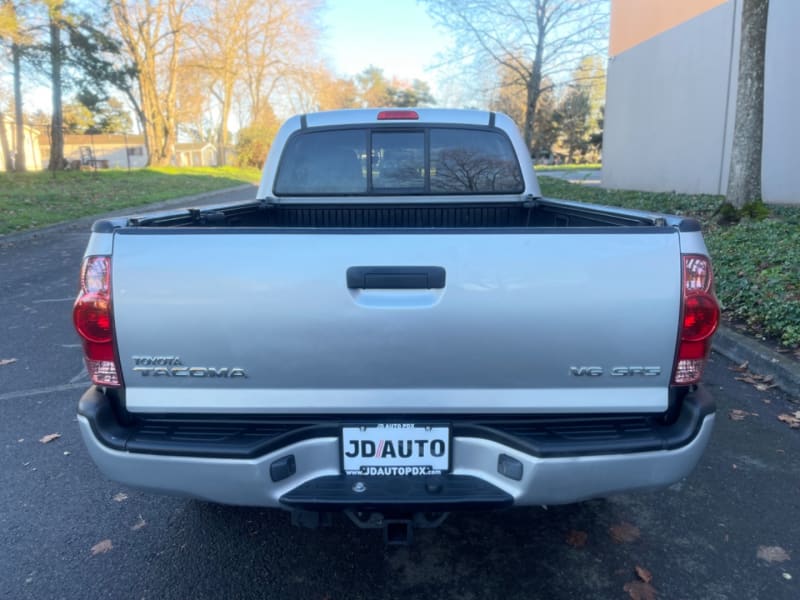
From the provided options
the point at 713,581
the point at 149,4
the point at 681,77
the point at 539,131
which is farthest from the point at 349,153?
the point at 539,131

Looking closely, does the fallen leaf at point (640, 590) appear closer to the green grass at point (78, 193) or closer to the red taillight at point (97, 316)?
the red taillight at point (97, 316)

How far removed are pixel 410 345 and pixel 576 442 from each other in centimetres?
66

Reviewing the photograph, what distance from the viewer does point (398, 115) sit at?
3.86m

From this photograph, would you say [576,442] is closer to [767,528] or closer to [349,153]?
[767,528]

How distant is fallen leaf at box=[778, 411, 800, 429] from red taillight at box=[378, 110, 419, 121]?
3.22 m

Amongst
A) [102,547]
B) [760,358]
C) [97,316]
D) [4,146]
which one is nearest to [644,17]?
[760,358]

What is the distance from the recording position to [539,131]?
183ft

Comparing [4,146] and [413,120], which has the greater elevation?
[4,146]

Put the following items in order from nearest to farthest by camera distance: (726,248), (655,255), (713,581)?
(655,255)
(713,581)
(726,248)

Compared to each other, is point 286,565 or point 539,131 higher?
point 539,131

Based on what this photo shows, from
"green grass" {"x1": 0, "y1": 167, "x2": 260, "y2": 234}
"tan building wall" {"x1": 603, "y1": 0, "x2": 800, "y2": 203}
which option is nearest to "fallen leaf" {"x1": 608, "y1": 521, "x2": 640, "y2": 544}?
"tan building wall" {"x1": 603, "y1": 0, "x2": 800, "y2": 203}

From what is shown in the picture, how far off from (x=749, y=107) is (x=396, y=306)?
903 centimetres

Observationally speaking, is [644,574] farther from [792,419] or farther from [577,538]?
[792,419]

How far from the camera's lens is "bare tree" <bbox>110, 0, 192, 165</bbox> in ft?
102
